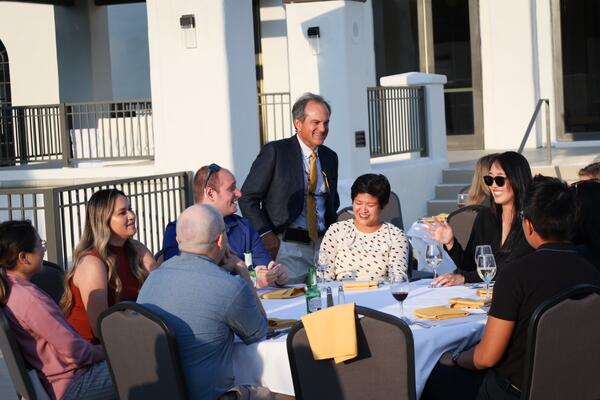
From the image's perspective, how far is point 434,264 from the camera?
224 inches

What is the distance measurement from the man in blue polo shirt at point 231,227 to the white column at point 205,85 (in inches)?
176

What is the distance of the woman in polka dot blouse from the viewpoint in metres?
6.25

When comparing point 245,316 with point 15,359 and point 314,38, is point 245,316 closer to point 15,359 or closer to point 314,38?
point 15,359

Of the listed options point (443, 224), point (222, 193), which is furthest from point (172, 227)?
point (443, 224)

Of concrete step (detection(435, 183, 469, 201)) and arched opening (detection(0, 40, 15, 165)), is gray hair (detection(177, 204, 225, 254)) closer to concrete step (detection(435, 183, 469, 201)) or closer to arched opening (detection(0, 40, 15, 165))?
concrete step (detection(435, 183, 469, 201))

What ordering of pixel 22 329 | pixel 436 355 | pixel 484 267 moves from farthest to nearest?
1. pixel 484 267
2. pixel 22 329
3. pixel 436 355

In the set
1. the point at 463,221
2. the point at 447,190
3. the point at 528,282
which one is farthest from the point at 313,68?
the point at 528,282

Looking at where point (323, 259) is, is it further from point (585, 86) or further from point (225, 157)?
point (585, 86)

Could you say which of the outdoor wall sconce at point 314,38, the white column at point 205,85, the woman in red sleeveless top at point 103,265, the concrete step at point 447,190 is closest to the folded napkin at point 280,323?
the woman in red sleeveless top at point 103,265

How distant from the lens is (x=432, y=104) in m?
14.4

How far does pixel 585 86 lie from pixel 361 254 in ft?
41.2

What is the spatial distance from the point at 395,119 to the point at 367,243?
24.4 feet

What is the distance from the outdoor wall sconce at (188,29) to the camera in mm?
10992

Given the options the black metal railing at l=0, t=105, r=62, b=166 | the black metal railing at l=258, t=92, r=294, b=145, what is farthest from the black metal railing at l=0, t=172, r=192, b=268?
the black metal railing at l=0, t=105, r=62, b=166
